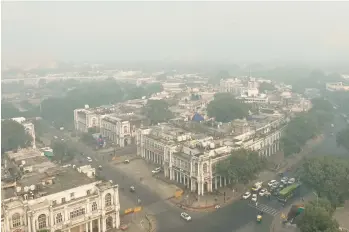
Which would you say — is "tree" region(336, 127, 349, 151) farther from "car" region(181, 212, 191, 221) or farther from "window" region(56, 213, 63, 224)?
"window" region(56, 213, 63, 224)

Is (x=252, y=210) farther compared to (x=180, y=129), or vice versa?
(x=180, y=129)

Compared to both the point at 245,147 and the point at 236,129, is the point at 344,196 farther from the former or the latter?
the point at 236,129

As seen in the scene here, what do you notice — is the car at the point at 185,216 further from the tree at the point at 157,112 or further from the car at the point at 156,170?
the tree at the point at 157,112

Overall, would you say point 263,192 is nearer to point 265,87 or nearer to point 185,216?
point 185,216

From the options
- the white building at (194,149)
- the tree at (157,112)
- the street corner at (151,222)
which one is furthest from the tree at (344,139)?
the street corner at (151,222)

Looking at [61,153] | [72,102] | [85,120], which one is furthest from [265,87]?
[61,153]

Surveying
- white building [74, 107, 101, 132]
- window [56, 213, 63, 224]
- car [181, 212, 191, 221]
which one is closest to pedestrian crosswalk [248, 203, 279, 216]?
car [181, 212, 191, 221]

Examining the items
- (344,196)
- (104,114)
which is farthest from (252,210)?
(104,114)
